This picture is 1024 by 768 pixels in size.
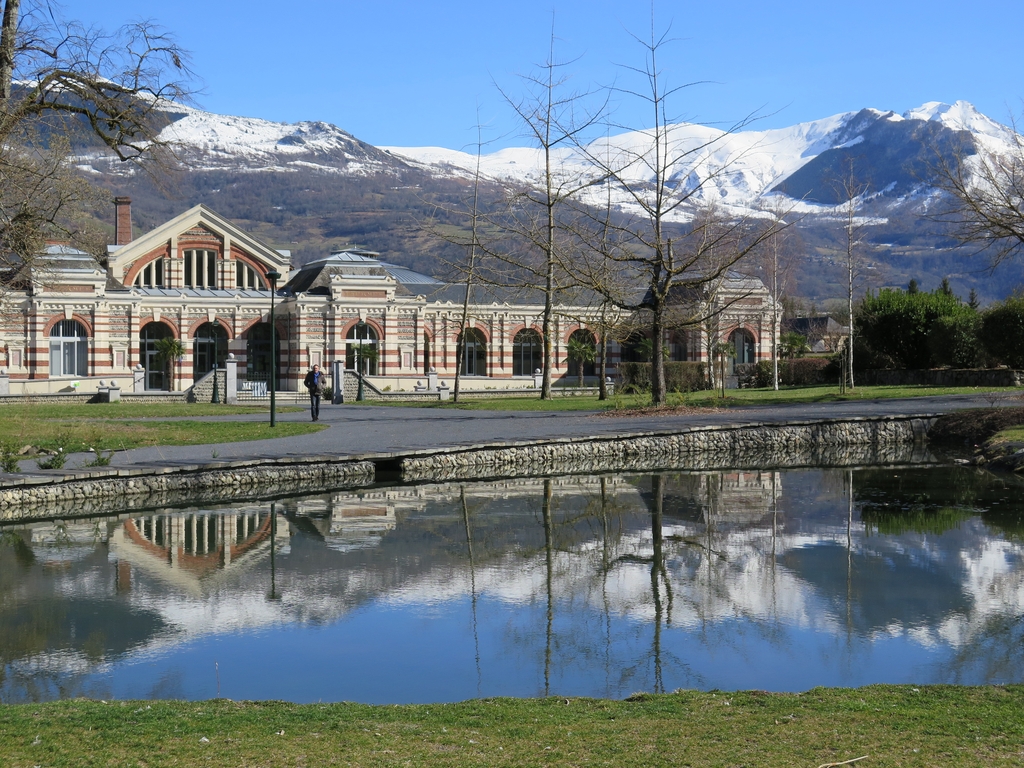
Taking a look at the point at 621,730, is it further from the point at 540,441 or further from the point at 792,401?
the point at 792,401

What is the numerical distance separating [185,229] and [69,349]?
28.9 feet

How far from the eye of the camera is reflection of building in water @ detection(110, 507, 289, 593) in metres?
11.5

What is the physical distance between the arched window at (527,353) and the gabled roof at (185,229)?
12.8 meters

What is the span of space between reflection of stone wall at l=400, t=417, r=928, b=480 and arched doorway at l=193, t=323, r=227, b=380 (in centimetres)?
3001

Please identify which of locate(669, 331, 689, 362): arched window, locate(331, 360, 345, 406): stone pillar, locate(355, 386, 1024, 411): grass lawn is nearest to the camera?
locate(355, 386, 1024, 411): grass lawn

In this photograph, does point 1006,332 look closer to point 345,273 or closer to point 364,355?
point 364,355

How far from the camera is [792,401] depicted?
3189cm

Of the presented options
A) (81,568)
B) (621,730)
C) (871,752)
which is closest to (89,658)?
(81,568)

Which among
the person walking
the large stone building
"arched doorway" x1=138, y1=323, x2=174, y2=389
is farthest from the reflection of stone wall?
"arched doorway" x1=138, y1=323, x2=174, y2=389

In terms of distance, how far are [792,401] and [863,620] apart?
23.4 metres

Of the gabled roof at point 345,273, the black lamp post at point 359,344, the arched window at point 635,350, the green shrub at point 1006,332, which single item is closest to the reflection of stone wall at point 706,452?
the green shrub at point 1006,332

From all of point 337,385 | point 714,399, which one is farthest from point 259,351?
point 714,399

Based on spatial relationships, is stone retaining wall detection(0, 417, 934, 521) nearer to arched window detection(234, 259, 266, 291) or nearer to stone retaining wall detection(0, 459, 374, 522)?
stone retaining wall detection(0, 459, 374, 522)

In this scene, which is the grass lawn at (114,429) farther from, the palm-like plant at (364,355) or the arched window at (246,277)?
the arched window at (246,277)
